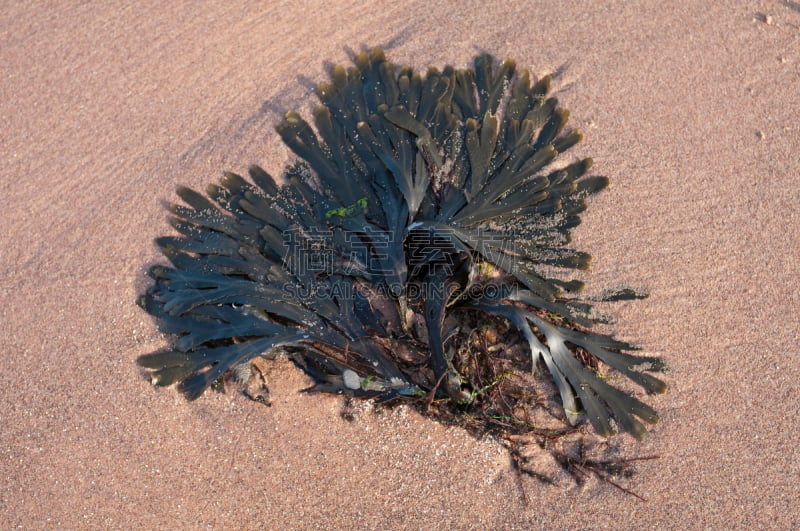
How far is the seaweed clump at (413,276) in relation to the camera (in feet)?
6.77

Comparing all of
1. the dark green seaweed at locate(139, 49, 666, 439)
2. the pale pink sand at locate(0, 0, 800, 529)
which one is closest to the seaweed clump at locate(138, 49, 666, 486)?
the dark green seaweed at locate(139, 49, 666, 439)

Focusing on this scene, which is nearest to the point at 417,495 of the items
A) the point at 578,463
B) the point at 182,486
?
the point at 578,463

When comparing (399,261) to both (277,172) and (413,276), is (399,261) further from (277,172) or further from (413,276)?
(277,172)

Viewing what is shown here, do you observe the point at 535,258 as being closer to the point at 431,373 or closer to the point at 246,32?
the point at 431,373

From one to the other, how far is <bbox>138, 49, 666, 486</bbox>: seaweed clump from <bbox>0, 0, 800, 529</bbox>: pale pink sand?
0.12 metres

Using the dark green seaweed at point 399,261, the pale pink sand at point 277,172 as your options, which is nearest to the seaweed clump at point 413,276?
the dark green seaweed at point 399,261

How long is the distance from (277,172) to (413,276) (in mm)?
673

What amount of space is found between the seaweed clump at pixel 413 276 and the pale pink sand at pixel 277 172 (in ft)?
0.38

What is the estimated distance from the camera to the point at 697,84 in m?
2.56

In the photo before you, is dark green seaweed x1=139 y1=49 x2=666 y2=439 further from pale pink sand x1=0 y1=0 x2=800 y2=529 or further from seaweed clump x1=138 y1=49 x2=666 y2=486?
pale pink sand x1=0 y1=0 x2=800 y2=529

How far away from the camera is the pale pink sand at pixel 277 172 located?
2035 millimetres

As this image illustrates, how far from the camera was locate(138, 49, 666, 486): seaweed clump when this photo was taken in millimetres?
2062

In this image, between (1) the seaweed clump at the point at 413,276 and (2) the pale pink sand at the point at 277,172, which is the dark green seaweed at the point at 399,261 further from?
(2) the pale pink sand at the point at 277,172

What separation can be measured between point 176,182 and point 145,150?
229 millimetres
